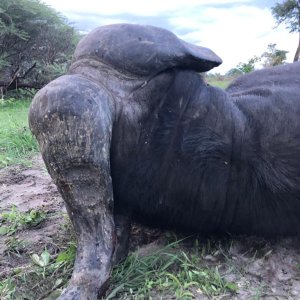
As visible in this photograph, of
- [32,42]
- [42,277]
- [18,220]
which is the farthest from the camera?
[32,42]

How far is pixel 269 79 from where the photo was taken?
6.41 ft

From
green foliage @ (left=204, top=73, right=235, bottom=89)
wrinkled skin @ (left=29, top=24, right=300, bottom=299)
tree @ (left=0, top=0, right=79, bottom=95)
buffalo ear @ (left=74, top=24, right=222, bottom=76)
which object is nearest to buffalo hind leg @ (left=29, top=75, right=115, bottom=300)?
wrinkled skin @ (left=29, top=24, right=300, bottom=299)

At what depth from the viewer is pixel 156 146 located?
165 centimetres

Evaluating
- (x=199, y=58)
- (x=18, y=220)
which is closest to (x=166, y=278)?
(x=199, y=58)

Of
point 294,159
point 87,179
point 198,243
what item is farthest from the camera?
point 198,243

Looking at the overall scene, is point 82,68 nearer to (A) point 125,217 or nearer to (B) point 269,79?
(A) point 125,217

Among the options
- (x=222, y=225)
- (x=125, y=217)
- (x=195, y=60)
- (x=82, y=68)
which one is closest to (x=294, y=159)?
(x=222, y=225)

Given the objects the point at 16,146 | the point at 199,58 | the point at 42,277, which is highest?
the point at 199,58

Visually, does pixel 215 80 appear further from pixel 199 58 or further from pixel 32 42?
pixel 32 42

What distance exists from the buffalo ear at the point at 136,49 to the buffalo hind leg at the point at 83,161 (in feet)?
0.41

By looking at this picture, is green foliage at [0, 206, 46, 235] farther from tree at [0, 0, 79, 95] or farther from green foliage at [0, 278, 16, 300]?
tree at [0, 0, 79, 95]

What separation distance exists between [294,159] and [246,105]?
0.78 ft

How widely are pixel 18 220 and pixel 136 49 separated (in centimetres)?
109

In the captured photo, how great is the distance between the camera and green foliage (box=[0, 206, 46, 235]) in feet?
7.42
